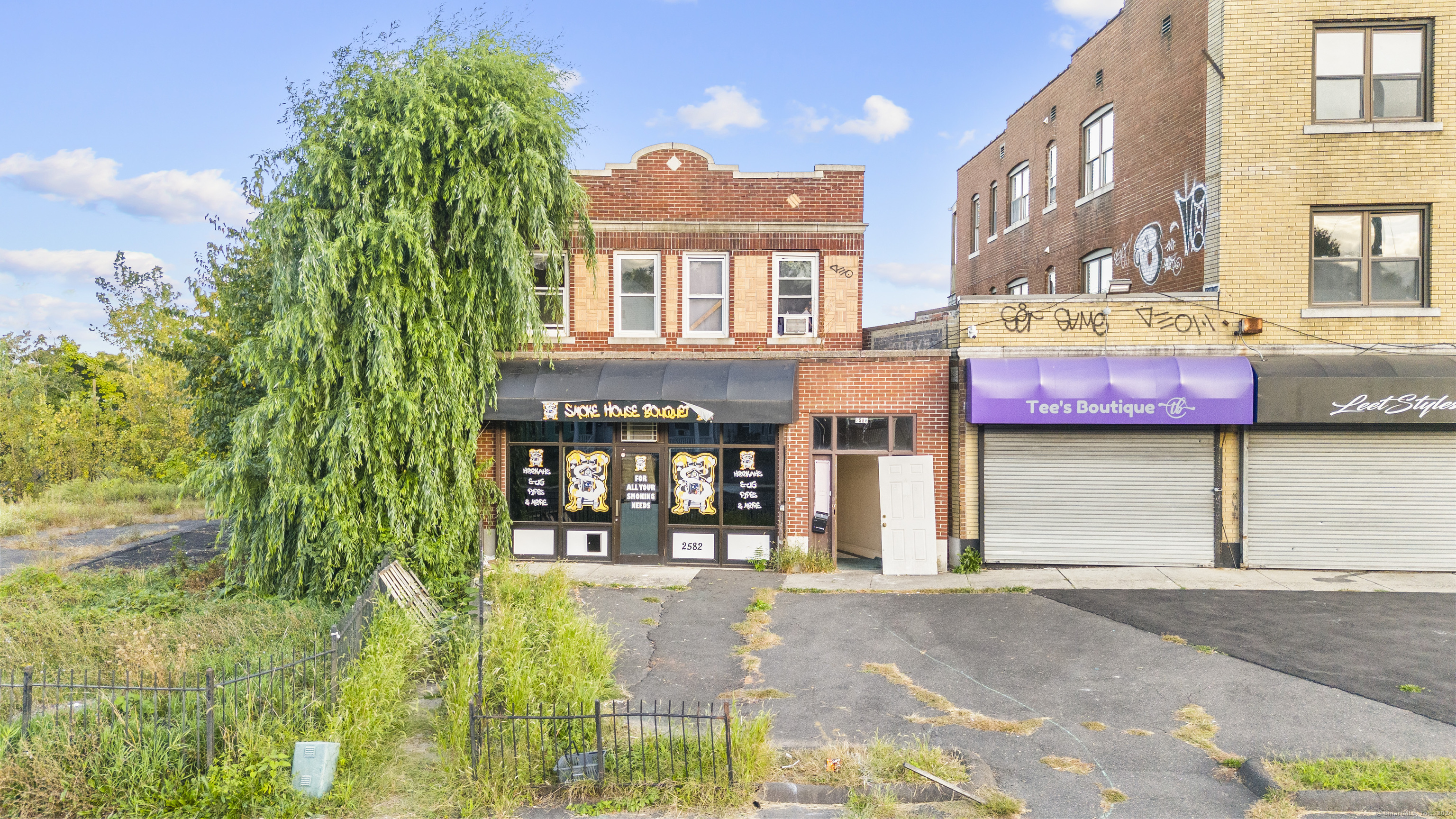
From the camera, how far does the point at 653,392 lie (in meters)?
14.1

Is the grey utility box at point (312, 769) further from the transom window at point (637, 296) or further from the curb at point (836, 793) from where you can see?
the transom window at point (637, 296)

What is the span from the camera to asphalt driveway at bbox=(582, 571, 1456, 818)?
260 inches

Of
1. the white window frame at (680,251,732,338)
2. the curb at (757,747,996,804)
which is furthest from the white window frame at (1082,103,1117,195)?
the curb at (757,747,996,804)


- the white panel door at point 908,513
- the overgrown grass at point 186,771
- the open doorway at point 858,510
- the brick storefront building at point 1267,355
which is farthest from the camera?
the open doorway at point 858,510

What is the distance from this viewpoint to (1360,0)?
13773 millimetres

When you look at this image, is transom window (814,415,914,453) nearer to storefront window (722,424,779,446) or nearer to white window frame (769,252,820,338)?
storefront window (722,424,779,446)

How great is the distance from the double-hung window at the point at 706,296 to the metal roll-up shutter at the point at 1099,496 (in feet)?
18.4

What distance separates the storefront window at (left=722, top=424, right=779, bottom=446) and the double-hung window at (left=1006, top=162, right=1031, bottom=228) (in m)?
12.6

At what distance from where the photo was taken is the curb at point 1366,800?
6.00 metres

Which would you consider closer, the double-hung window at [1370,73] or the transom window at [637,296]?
the double-hung window at [1370,73]

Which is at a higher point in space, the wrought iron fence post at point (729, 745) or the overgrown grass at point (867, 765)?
the wrought iron fence post at point (729, 745)

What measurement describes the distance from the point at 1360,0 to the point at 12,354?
4406 centimetres

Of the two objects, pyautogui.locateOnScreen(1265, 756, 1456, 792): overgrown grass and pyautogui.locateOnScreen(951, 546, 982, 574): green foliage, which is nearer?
pyautogui.locateOnScreen(1265, 756, 1456, 792): overgrown grass

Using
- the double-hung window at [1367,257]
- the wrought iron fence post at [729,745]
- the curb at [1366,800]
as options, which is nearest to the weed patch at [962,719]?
the curb at [1366,800]
